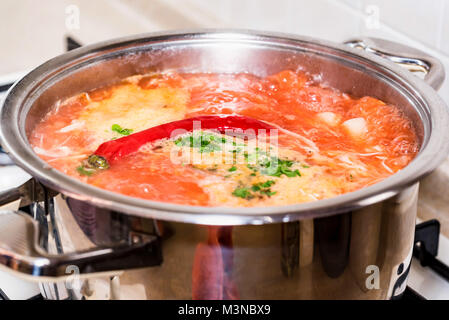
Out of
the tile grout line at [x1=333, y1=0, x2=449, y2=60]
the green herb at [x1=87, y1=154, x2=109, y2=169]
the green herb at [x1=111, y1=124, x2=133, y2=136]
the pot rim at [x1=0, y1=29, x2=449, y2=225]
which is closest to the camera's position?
the pot rim at [x1=0, y1=29, x2=449, y2=225]

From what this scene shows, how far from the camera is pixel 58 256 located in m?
0.78

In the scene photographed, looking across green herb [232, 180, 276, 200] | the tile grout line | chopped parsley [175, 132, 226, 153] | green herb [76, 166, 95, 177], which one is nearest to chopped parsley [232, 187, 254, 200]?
green herb [232, 180, 276, 200]

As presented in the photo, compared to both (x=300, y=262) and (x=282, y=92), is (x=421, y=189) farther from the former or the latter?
(x=300, y=262)

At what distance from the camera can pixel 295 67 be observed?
51.4 inches

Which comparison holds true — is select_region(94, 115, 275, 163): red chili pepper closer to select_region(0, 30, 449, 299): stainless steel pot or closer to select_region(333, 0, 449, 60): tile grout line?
select_region(0, 30, 449, 299): stainless steel pot

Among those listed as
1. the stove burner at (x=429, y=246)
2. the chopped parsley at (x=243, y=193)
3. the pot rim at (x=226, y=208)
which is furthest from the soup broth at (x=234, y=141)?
the stove burner at (x=429, y=246)

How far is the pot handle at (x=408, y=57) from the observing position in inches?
43.9

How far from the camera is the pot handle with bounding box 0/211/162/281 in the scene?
78 cm

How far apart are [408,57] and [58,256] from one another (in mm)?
760

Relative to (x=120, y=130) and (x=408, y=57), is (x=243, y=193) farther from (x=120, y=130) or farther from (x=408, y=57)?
(x=408, y=57)

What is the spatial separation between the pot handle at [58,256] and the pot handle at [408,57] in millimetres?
595

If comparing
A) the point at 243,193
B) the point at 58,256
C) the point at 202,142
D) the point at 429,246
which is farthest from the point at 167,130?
the point at 429,246

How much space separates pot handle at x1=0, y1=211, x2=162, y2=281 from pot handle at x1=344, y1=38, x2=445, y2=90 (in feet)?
1.95
